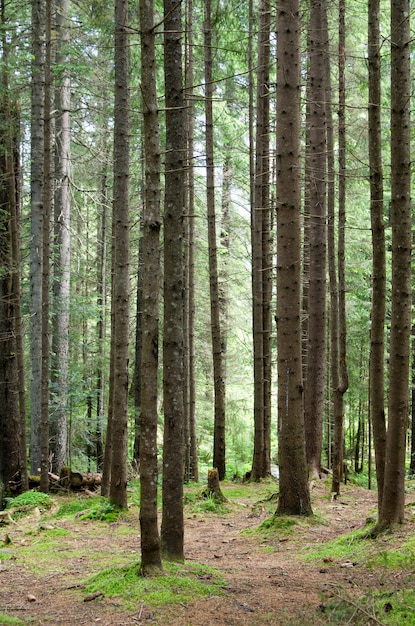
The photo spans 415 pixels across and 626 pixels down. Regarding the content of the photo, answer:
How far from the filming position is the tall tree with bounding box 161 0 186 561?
18.2ft

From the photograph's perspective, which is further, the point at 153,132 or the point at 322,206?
the point at 322,206

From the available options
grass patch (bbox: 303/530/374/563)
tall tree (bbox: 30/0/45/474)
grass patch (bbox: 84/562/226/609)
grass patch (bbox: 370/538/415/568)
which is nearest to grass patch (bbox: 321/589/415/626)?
grass patch (bbox: 370/538/415/568)

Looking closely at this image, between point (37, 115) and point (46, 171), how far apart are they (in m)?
2.49

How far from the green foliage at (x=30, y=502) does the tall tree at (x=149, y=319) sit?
6.35 meters

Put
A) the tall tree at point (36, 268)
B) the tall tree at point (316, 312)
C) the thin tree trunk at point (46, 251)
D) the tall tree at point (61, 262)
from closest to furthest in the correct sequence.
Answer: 1. the thin tree trunk at point (46, 251)
2. the tall tree at point (316, 312)
3. the tall tree at point (36, 268)
4. the tall tree at point (61, 262)

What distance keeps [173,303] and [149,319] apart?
0.46m

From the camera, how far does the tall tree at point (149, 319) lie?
5.07 metres

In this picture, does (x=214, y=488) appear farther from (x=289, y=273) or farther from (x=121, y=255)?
(x=289, y=273)

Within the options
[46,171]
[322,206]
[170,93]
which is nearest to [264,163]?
[322,206]

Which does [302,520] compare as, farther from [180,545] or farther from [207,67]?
[207,67]

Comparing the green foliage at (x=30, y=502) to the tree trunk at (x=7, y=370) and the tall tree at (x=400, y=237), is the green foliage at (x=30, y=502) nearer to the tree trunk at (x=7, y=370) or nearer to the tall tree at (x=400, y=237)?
the tree trunk at (x=7, y=370)

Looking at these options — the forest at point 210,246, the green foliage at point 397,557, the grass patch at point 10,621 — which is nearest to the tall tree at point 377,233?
the forest at point 210,246

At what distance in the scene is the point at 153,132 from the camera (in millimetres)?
5211

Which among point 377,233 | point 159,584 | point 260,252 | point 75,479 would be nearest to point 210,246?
point 260,252
